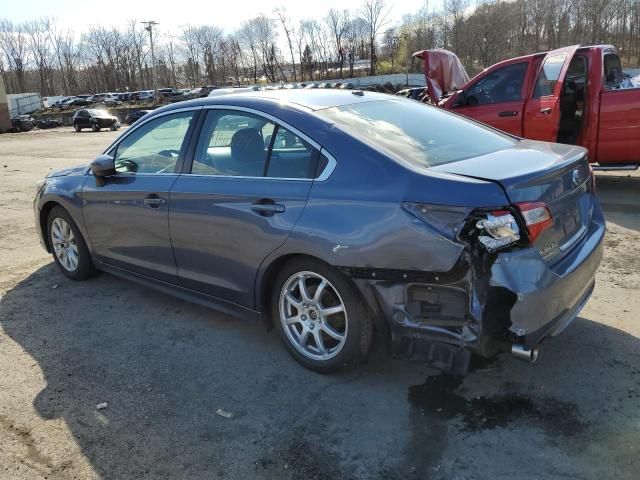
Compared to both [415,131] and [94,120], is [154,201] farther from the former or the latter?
[94,120]

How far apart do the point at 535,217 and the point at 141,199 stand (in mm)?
2748

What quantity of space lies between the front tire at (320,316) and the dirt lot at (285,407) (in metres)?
0.15

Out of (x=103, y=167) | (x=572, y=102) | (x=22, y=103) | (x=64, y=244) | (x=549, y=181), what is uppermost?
(x=22, y=103)

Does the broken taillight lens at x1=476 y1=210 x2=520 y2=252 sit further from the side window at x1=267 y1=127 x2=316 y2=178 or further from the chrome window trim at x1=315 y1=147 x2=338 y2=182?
the side window at x1=267 y1=127 x2=316 y2=178

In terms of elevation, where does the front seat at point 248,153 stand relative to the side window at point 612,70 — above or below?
below

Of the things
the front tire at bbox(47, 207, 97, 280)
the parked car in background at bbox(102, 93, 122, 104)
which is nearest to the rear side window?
the front tire at bbox(47, 207, 97, 280)

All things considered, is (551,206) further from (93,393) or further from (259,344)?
(93,393)

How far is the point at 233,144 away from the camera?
11.7 feet

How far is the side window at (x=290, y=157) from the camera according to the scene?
3088mm

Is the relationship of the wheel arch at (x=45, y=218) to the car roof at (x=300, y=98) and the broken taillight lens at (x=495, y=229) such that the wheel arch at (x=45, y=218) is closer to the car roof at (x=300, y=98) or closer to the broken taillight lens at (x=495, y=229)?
the car roof at (x=300, y=98)

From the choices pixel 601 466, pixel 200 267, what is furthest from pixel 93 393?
pixel 601 466

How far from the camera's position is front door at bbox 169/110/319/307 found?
123 inches

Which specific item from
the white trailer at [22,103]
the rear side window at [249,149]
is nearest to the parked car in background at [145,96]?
the white trailer at [22,103]

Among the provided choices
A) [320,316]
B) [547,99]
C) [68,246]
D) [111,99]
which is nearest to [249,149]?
[320,316]
